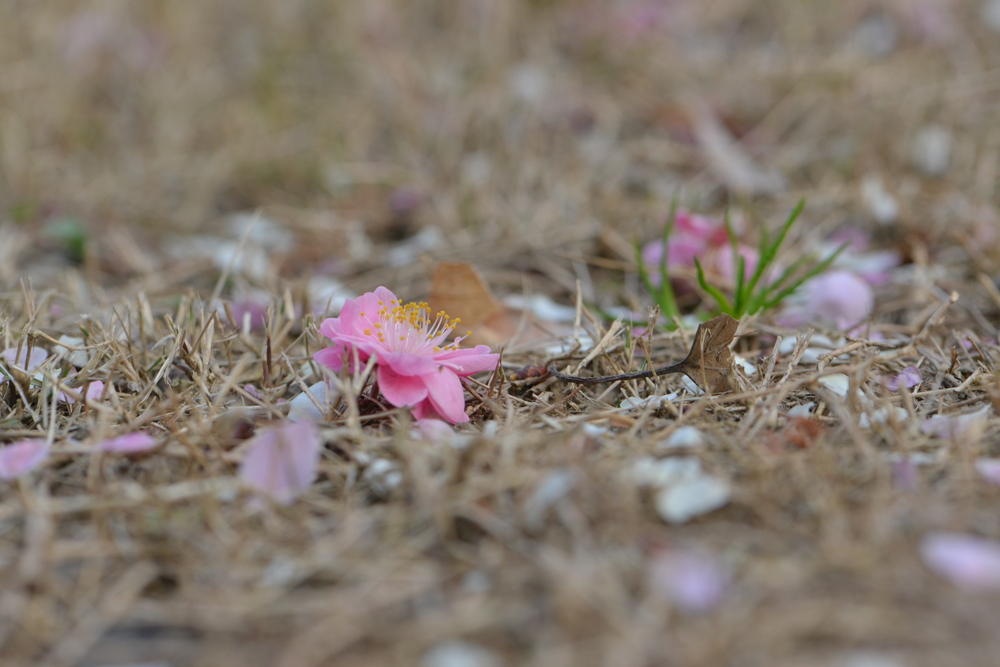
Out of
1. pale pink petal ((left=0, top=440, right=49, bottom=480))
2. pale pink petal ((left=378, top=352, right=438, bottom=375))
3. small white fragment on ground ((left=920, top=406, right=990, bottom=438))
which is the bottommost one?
small white fragment on ground ((left=920, top=406, right=990, bottom=438))

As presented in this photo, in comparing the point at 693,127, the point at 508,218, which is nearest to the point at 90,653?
the point at 508,218

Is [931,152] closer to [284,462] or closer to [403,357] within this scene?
[403,357]

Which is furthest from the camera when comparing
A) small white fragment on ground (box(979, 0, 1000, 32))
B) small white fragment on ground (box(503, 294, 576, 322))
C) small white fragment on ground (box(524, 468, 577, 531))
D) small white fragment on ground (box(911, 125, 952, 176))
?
small white fragment on ground (box(979, 0, 1000, 32))

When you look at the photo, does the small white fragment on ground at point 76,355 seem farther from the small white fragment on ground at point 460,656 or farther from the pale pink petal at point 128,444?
the small white fragment on ground at point 460,656

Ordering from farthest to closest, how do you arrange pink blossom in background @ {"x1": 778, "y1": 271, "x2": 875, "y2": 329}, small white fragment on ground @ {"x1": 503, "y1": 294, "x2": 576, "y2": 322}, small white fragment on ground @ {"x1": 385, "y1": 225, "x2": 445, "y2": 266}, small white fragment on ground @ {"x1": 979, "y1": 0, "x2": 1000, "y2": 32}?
small white fragment on ground @ {"x1": 979, "y1": 0, "x2": 1000, "y2": 32}
small white fragment on ground @ {"x1": 385, "y1": 225, "x2": 445, "y2": 266}
small white fragment on ground @ {"x1": 503, "y1": 294, "x2": 576, "y2": 322}
pink blossom in background @ {"x1": 778, "y1": 271, "x2": 875, "y2": 329}

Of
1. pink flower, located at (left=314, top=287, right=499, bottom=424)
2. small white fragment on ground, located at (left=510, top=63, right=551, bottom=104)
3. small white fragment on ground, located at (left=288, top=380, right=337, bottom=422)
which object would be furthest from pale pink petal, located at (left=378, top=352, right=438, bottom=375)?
small white fragment on ground, located at (left=510, top=63, right=551, bottom=104)

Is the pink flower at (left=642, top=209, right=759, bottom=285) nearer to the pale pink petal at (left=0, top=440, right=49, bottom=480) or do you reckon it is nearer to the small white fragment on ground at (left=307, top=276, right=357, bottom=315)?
the small white fragment on ground at (left=307, top=276, right=357, bottom=315)

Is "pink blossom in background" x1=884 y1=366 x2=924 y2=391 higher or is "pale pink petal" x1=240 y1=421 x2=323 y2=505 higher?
"pale pink petal" x1=240 y1=421 x2=323 y2=505

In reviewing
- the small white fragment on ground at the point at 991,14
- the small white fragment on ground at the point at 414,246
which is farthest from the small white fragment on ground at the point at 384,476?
the small white fragment on ground at the point at 991,14
